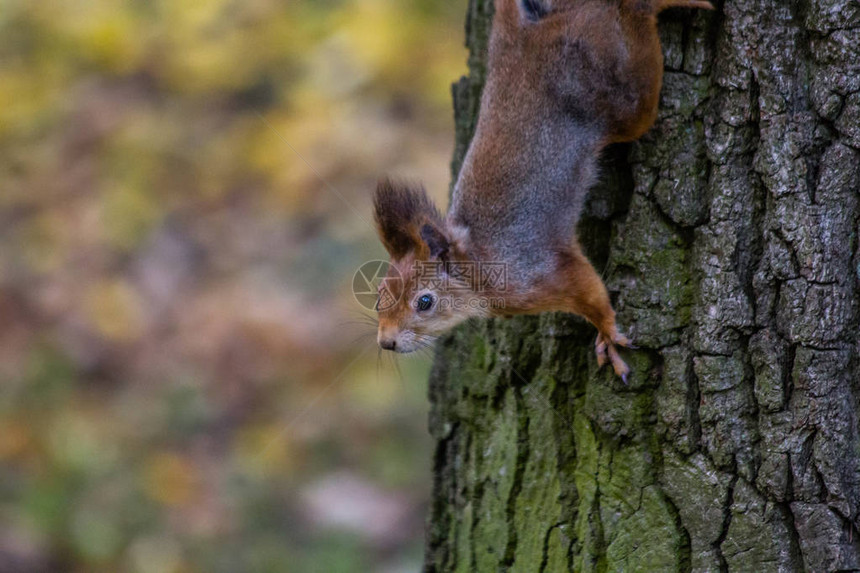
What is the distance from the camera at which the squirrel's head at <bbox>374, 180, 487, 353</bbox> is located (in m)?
2.12

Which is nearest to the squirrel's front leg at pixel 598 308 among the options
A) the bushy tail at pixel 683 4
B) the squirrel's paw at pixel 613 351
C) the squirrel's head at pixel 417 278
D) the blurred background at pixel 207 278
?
the squirrel's paw at pixel 613 351

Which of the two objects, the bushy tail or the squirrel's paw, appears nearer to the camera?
the bushy tail

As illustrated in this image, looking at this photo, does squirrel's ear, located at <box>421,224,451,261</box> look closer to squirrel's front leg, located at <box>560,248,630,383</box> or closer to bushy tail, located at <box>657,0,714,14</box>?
squirrel's front leg, located at <box>560,248,630,383</box>

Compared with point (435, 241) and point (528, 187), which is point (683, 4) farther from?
point (435, 241)

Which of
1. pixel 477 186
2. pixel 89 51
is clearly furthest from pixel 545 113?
pixel 89 51

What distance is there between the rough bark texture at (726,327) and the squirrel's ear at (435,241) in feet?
1.13

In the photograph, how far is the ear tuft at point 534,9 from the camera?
6.91ft

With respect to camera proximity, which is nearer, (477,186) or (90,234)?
(477,186)

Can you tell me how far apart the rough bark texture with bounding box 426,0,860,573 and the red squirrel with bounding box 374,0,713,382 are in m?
0.07

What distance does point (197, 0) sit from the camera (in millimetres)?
4414

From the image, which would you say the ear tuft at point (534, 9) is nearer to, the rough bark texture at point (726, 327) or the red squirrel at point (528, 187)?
the red squirrel at point (528, 187)

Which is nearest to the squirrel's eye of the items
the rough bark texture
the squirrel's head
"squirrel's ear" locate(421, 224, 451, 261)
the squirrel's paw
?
the squirrel's head

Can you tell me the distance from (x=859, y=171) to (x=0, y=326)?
443 cm

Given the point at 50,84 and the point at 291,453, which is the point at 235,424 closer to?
the point at 291,453
